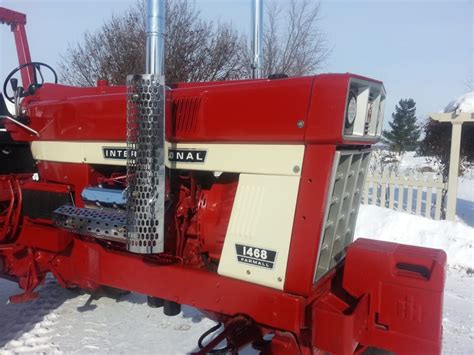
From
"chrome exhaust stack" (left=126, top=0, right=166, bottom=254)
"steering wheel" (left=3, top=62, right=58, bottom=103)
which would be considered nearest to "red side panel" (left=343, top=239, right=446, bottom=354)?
"chrome exhaust stack" (left=126, top=0, right=166, bottom=254)

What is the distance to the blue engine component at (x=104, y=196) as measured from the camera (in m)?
2.54

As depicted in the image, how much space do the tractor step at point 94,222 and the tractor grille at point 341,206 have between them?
1.01 metres

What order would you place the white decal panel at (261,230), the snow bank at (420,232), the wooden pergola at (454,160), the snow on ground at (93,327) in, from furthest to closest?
the wooden pergola at (454,160) → the snow bank at (420,232) → the snow on ground at (93,327) → the white decal panel at (261,230)

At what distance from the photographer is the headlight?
1.96 metres

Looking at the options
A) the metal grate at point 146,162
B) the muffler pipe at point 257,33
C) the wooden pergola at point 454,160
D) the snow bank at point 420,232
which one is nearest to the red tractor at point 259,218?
the metal grate at point 146,162

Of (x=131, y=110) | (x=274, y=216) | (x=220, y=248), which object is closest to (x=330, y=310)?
(x=274, y=216)

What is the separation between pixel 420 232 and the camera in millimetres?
6551

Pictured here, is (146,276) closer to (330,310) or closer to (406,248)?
(330,310)

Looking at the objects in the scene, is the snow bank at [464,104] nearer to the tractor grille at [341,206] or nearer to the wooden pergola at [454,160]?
the wooden pergola at [454,160]

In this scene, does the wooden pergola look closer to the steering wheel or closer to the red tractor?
the red tractor

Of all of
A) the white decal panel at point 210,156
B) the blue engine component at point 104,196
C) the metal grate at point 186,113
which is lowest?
the blue engine component at point 104,196

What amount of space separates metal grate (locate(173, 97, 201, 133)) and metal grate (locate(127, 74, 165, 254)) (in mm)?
256

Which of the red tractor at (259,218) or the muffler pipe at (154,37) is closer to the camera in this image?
the red tractor at (259,218)

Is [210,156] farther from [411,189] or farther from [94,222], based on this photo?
[411,189]
